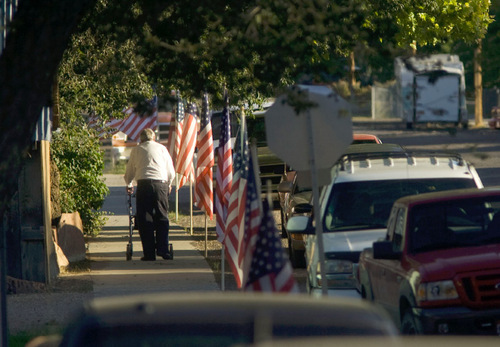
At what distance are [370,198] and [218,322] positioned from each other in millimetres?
7023

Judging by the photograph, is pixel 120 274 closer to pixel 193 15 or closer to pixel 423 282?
pixel 193 15

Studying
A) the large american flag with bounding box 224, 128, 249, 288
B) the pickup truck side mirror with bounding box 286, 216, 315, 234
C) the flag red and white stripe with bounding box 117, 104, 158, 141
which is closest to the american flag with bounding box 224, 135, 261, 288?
the large american flag with bounding box 224, 128, 249, 288

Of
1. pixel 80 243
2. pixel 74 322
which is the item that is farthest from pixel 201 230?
pixel 74 322

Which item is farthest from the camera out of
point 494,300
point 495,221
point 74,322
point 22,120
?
point 495,221

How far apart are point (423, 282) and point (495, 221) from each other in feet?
4.06

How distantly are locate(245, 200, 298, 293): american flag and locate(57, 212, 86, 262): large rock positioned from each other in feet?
26.0

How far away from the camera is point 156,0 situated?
817 centimetres

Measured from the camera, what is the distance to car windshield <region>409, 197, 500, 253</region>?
29.2 feet

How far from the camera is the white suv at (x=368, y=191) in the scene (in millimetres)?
10578

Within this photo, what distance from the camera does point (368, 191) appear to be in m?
11.3

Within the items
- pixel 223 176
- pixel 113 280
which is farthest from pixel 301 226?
pixel 223 176

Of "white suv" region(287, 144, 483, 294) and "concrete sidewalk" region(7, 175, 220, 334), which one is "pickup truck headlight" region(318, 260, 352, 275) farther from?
"concrete sidewalk" region(7, 175, 220, 334)

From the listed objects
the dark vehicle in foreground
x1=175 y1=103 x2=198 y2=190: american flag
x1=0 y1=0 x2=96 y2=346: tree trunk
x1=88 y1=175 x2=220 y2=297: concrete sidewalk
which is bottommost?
x1=88 y1=175 x2=220 y2=297: concrete sidewalk

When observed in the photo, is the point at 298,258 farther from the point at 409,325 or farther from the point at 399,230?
the point at 409,325
